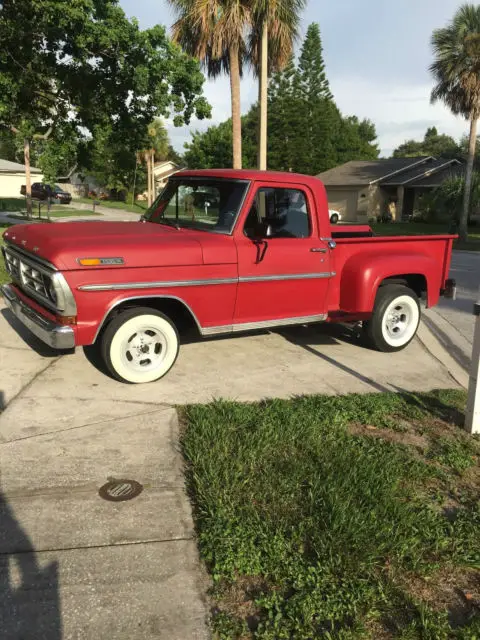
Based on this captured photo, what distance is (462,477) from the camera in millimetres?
3570

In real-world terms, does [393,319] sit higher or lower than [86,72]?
lower

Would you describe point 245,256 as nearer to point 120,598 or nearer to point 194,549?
point 194,549

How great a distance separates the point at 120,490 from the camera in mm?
3268

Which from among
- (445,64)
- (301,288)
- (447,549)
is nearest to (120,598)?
(447,549)

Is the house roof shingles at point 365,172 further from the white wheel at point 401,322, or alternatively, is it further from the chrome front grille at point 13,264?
the chrome front grille at point 13,264

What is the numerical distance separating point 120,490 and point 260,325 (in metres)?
2.51

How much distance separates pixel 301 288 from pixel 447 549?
3142mm

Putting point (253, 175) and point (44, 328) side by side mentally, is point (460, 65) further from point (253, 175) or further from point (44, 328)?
point (44, 328)

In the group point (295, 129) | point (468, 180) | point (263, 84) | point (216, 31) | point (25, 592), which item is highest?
point (295, 129)

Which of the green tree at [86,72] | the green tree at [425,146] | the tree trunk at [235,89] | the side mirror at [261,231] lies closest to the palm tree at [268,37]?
the tree trunk at [235,89]

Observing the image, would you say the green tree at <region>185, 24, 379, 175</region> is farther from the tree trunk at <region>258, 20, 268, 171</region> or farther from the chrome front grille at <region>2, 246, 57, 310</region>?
the chrome front grille at <region>2, 246, 57, 310</region>

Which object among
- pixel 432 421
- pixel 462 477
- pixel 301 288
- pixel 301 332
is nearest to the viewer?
pixel 462 477

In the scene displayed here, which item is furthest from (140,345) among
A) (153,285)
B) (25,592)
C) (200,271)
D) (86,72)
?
(86,72)

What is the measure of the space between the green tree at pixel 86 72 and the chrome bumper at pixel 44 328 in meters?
→ 8.57
